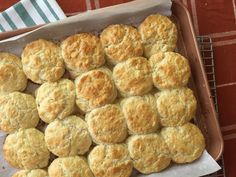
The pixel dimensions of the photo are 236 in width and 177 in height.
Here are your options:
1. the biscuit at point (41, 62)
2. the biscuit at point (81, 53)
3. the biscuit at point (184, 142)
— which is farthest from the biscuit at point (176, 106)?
the biscuit at point (41, 62)

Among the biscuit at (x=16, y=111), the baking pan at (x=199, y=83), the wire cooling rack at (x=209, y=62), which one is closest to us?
the biscuit at (x=16, y=111)

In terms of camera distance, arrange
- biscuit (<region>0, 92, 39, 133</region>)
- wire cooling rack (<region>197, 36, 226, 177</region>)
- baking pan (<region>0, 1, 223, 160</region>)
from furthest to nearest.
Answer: wire cooling rack (<region>197, 36, 226, 177</region>) → baking pan (<region>0, 1, 223, 160</region>) → biscuit (<region>0, 92, 39, 133</region>)

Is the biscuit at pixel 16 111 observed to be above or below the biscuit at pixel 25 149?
above

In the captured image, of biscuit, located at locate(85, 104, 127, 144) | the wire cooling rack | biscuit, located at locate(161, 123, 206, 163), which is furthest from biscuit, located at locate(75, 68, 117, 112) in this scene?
the wire cooling rack

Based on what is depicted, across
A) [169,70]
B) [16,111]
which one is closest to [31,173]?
[16,111]

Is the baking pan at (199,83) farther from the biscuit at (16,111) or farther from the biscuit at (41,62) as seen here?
the biscuit at (16,111)

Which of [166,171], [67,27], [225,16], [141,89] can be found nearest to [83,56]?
[67,27]

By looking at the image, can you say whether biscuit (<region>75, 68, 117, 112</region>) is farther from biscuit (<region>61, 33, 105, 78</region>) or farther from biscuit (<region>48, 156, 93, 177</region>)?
biscuit (<region>48, 156, 93, 177</region>)
